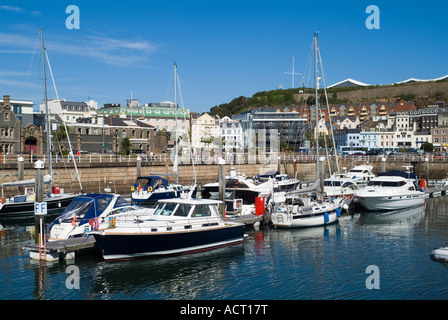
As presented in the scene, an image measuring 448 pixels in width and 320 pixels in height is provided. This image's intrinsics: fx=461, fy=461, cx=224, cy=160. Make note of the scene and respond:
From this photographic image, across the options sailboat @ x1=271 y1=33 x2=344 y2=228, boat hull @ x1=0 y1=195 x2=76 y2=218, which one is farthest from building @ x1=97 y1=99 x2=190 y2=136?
sailboat @ x1=271 y1=33 x2=344 y2=228

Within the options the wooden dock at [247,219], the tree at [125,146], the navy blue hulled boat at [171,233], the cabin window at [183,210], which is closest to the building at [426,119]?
the tree at [125,146]

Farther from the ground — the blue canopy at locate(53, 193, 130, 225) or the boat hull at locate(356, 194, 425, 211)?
the blue canopy at locate(53, 193, 130, 225)

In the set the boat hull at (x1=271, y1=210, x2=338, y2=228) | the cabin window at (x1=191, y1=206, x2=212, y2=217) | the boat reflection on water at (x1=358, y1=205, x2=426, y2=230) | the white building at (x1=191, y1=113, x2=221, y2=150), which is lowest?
the boat reflection on water at (x1=358, y1=205, x2=426, y2=230)

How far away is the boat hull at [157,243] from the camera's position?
23422 millimetres

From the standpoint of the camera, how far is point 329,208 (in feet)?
115

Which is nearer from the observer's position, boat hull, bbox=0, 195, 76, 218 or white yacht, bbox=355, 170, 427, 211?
boat hull, bbox=0, 195, 76, 218

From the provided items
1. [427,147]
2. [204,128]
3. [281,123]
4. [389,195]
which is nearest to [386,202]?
[389,195]

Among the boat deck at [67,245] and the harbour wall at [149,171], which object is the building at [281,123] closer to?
the harbour wall at [149,171]

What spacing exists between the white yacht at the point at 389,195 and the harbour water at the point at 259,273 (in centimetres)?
1029

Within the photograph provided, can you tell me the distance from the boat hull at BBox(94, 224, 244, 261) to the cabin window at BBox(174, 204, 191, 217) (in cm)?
129

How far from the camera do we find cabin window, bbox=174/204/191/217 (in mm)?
26219

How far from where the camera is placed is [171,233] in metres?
24.6

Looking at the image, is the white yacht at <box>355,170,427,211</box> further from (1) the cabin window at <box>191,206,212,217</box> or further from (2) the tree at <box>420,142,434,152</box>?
(2) the tree at <box>420,142,434,152</box>
